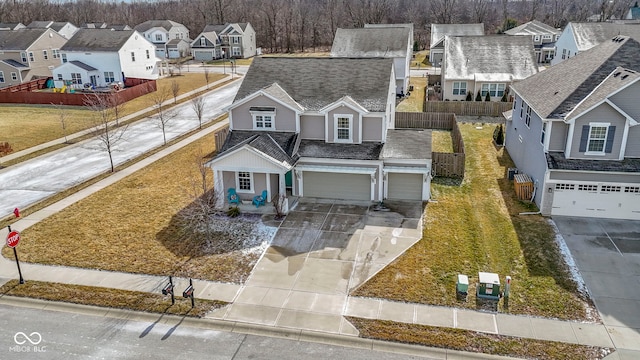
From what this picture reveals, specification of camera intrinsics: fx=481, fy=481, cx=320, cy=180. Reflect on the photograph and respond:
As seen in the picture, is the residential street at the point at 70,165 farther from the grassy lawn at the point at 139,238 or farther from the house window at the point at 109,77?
the house window at the point at 109,77

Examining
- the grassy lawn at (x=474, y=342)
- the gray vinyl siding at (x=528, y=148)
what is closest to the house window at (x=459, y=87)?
the gray vinyl siding at (x=528, y=148)

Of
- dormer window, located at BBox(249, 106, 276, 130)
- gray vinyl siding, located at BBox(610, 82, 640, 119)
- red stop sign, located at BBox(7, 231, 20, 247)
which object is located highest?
gray vinyl siding, located at BBox(610, 82, 640, 119)

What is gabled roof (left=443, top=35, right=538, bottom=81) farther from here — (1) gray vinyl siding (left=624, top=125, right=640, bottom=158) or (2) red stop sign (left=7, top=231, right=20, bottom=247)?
(2) red stop sign (left=7, top=231, right=20, bottom=247)

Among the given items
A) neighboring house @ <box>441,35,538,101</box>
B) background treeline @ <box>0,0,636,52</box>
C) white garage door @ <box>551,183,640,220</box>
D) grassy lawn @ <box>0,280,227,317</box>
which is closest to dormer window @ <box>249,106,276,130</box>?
grassy lawn @ <box>0,280,227,317</box>

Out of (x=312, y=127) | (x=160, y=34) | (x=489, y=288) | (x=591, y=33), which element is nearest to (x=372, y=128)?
(x=312, y=127)

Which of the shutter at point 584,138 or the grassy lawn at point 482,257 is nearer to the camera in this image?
the grassy lawn at point 482,257

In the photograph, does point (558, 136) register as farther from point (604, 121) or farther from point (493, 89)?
point (493, 89)
